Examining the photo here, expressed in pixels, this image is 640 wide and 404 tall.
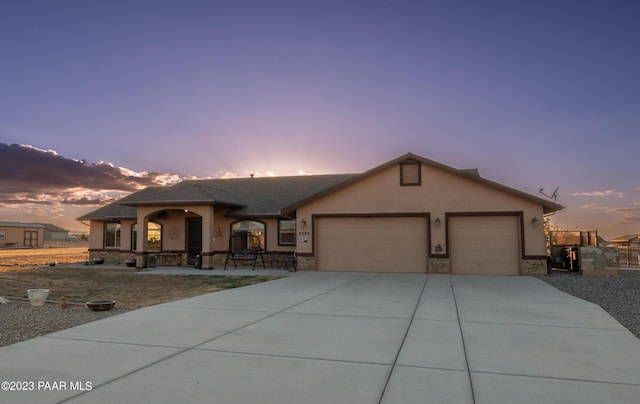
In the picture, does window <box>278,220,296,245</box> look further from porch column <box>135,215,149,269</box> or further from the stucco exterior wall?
porch column <box>135,215,149,269</box>

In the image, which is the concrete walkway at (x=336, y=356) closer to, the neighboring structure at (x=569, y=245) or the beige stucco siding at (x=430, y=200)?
the beige stucco siding at (x=430, y=200)

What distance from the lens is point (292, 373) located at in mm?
4941

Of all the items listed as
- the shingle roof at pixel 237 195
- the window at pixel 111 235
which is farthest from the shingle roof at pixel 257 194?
the window at pixel 111 235

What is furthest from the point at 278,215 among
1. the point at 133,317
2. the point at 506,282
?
the point at 133,317

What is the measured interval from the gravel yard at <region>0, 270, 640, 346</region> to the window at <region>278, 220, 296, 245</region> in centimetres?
1256

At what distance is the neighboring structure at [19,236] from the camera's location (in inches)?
2315

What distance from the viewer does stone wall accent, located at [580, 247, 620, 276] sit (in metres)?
16.7

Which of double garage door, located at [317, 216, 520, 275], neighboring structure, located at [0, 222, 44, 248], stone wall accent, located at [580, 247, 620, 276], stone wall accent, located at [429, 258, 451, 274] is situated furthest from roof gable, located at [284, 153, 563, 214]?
neighboring structure, located at [0, 222, 44, 248]

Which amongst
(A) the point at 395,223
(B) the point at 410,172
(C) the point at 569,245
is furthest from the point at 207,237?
(C) the point at 569,245

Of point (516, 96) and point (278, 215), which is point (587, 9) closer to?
point (516, 96)

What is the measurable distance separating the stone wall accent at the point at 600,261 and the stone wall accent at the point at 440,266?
541cm

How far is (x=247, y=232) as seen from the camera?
22781 mm

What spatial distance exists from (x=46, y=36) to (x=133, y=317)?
11933mm

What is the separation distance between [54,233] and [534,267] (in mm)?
99185
